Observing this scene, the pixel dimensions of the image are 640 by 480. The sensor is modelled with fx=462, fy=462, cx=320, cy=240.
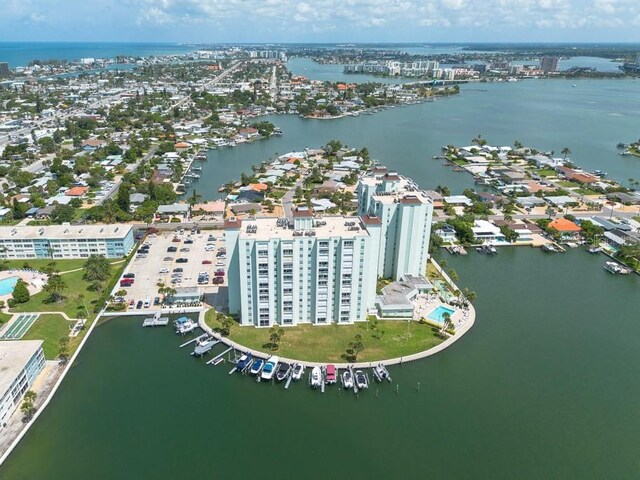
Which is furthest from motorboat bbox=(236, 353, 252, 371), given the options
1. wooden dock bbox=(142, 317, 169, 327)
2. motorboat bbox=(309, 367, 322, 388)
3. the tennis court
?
the tennis court

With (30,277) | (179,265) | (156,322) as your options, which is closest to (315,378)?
(156,322)

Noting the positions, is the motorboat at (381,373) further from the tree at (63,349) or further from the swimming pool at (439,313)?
the tree at (63,349)

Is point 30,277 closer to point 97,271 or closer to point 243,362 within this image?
point 97,271

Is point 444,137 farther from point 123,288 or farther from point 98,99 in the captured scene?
point 98,99

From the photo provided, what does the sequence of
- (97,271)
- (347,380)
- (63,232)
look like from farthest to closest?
(63,232)
(97,271)
(347,380)

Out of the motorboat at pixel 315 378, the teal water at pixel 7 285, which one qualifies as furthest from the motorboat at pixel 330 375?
the teal water at pixel 7 285
